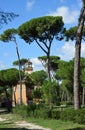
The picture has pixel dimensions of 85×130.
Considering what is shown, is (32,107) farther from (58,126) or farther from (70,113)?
(58,126)

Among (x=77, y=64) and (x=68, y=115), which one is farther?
(x=77, y=64)

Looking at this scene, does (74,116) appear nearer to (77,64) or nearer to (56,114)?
(56,114)

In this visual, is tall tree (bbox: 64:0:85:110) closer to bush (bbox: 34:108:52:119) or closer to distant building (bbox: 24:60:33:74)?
bush (bbox: 34:108:52:119)

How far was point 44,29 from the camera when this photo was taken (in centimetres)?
3909

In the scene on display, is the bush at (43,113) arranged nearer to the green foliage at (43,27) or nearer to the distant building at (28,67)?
the green foliage at (43,27)

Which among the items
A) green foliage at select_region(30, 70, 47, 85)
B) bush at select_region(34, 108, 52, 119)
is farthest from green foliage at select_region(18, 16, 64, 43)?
green foliage at select_region(30, 70, 47, 85)

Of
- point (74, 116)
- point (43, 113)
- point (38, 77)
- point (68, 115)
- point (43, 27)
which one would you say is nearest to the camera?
point (74, 116)

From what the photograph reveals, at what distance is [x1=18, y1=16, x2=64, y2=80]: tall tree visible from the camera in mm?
38875

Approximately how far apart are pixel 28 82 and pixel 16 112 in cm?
3487

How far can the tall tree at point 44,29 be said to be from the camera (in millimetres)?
38875

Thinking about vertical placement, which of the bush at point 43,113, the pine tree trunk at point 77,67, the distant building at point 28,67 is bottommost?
the bush at point 43,113

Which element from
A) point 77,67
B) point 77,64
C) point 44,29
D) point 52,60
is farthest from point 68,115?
point 52,60

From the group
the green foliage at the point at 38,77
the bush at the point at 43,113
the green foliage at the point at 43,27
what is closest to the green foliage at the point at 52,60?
the green foliage at the point at 38,77

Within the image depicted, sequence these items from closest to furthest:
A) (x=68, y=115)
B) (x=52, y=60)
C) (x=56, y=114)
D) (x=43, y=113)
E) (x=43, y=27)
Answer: (x=68, y=115), (x=56, y=114), (x=43, y=113), (x=43, y=27), (x=52, y=60)
